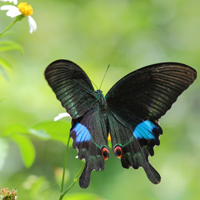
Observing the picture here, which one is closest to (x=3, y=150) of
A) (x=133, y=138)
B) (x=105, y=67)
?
(x=133, y=138)

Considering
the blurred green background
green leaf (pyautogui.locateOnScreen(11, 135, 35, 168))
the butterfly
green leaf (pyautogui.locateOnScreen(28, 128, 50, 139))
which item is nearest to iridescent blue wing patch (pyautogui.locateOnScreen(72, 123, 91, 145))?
the butterfly

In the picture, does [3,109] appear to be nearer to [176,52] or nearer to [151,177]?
Result: [151,177]

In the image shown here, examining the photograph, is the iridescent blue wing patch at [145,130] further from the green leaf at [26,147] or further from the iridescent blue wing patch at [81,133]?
the green leaf at [26,147]

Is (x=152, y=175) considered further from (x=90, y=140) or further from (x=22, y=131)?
(x=22, y=131)

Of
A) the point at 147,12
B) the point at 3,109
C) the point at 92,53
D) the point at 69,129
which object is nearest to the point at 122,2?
the point at 147,12

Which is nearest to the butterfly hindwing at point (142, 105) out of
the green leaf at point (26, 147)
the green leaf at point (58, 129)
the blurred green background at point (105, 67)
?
the green leaf at point (58, 129)
